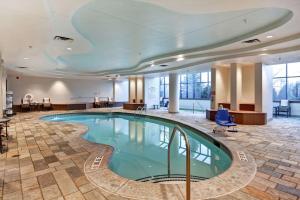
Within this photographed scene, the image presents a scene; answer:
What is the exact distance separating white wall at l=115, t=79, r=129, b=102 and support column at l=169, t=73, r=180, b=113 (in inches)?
294

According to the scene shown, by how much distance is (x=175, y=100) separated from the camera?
1253 centimetres

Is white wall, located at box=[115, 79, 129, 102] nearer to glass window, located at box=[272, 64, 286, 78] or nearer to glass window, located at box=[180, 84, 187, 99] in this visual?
glass window, located at box=[180, 84, 187, 99]

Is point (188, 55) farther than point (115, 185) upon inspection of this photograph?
Yes

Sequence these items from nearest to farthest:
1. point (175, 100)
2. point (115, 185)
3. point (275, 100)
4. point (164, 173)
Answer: point (115, 185), point (164, 173), point (275, 100), point (175, 100)

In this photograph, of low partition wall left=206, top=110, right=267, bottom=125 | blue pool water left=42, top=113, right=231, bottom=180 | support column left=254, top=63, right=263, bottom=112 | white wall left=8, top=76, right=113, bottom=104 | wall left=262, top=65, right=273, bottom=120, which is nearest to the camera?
blue pool water left=42, top=113, right=231, bottom=180

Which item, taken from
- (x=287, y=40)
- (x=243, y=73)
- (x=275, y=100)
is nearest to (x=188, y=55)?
(x=287, y=40)

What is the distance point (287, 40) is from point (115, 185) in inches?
217

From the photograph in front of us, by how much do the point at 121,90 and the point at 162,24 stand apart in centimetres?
1492

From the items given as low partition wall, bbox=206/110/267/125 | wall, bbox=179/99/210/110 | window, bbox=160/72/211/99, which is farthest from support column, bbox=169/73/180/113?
low partition wall, bbox=206/110/267/125

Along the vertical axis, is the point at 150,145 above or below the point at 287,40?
below

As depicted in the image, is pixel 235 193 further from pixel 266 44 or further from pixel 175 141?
pixel 266 44

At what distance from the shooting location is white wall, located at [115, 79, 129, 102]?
61.2 feet

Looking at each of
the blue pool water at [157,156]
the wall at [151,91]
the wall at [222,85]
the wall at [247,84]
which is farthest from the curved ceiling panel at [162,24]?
the wall at [151,91]

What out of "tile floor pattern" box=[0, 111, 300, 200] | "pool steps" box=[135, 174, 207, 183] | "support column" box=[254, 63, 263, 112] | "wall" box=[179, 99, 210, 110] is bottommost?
"pool steps" box=[135, 174, 207, 183]
